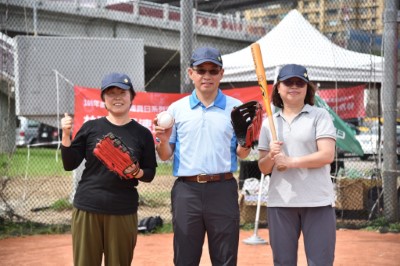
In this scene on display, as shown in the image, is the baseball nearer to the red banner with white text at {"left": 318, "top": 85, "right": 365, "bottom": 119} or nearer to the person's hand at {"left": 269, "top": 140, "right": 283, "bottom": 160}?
the person's hand at {"left": 269, "top": 140, "right": 283, "bottom": 160}

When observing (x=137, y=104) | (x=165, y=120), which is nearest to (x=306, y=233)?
(x=165, y=120)

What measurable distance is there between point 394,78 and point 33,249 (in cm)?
522

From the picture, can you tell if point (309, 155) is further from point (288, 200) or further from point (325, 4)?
point (325, 4)

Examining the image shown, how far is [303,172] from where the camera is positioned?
3.82m

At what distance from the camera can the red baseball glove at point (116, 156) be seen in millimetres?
3775

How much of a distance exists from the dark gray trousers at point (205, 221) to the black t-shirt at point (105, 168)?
323mm

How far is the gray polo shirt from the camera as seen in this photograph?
3.78m

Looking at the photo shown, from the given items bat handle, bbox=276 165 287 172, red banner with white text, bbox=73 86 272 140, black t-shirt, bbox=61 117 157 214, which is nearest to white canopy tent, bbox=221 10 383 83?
red banner with white text, bbox=73 86 272 140

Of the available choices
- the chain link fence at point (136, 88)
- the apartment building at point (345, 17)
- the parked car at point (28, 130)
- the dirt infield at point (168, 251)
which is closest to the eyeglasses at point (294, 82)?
the dirt infield at point (168, 251)

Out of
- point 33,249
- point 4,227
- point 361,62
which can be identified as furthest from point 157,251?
point 361,62

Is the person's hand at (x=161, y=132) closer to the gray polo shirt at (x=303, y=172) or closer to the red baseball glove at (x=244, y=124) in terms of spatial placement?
the red baseball glove at (x=244, y=124)

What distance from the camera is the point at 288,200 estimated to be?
380 centimetres

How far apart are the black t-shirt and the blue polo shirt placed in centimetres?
20

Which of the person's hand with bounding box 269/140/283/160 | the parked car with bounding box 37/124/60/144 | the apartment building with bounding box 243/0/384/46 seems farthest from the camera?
the parked car with bounding box 37/124/60/144
